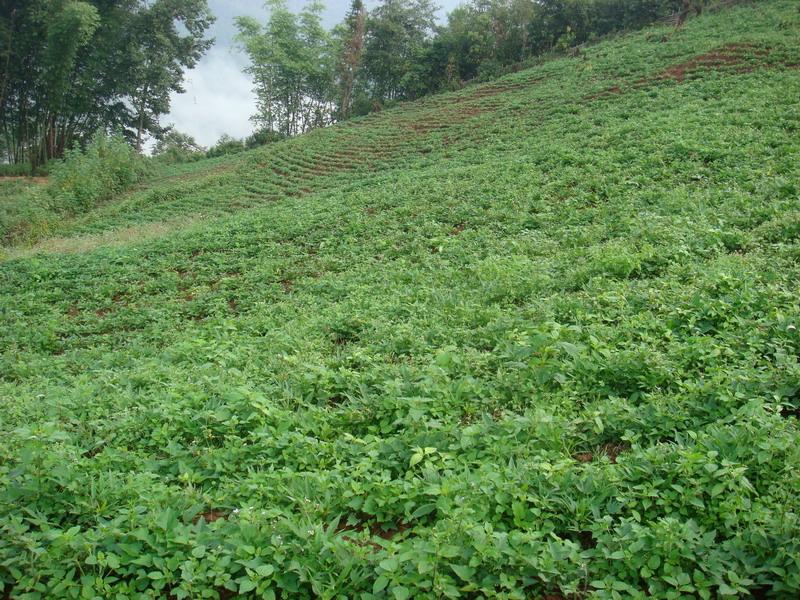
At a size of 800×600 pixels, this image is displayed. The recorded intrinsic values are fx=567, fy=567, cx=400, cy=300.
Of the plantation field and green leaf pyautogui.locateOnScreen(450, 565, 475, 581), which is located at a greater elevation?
the plantation field

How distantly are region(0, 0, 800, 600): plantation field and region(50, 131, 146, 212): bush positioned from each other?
984 cm

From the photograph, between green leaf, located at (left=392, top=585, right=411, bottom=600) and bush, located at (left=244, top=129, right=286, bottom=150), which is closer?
green leaf, located at (left=392, top=585, right=411, bottom=600)

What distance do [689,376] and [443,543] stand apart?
1960mm

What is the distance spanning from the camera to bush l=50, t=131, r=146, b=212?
1781 cm

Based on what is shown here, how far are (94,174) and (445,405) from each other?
19.6 meters

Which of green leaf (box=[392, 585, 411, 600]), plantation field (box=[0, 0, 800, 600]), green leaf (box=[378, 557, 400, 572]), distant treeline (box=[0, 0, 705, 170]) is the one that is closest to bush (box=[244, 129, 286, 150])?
distant treeline (box=[0, 0, 705, 170])

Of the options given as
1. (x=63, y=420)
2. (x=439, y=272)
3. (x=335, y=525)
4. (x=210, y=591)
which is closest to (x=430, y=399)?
(x=335, y=525)

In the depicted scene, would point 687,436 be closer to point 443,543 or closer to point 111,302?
point 443,543

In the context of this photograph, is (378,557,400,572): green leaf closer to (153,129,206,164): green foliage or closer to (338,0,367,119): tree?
(153,129,206,164): green foliage

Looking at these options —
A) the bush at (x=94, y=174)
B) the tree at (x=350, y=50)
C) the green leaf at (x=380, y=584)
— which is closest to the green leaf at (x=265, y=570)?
the green leaf at (x=380, y=584)

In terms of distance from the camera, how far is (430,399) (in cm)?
343

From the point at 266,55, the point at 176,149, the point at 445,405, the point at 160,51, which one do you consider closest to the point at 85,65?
the point at 160,51

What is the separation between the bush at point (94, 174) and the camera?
17.8m

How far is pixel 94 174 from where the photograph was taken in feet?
63.1
